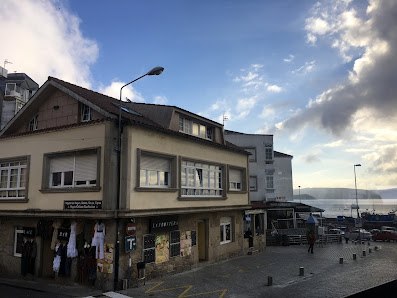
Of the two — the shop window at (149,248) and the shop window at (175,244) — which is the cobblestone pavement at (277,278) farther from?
the shop window at (175,244)

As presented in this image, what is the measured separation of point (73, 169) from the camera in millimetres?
16297

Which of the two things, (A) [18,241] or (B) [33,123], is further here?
(B) [33,123]

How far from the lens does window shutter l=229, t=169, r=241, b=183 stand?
2455 cm

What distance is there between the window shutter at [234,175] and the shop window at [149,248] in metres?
9.48

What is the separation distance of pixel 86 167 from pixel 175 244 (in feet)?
21.7

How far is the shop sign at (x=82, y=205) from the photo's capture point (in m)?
14.8

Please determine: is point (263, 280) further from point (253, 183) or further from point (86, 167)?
point (253, 183)

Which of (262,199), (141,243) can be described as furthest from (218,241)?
(262,199)

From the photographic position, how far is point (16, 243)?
1867 centimetres

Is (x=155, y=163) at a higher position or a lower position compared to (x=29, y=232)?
higher

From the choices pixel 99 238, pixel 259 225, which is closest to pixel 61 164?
pixel 99 238

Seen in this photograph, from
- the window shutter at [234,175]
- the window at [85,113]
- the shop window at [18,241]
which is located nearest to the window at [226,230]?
the window shutter at [234,175]

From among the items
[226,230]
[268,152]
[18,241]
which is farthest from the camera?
[268,152]

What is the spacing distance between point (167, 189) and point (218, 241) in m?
7.16
